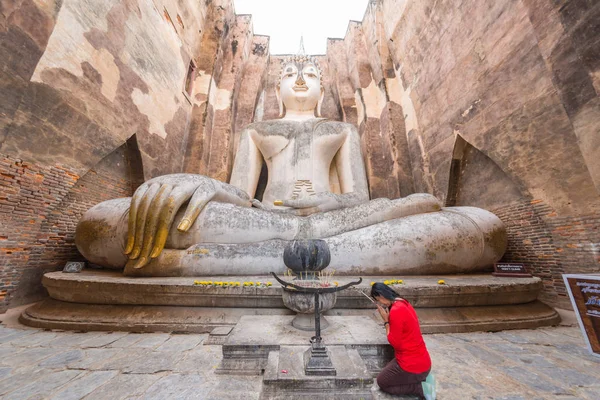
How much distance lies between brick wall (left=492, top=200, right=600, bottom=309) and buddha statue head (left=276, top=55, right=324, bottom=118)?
12.6 ft

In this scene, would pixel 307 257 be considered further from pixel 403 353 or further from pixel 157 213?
pixel 157 213

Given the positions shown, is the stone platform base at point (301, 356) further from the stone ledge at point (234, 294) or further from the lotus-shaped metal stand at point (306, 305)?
the stone ledge at point (234, 294)

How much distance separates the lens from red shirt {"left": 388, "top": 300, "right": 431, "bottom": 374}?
1208 millimetres

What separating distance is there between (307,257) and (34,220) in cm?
343

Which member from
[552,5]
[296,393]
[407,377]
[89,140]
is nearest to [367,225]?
[407,377]

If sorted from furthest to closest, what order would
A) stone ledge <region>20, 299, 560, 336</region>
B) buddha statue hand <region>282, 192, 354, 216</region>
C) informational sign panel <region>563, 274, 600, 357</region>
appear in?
1. buddha statue hand <region>282, 192, 354, 216</region>
2. stone ledge <region>20, 299, 560, 336</region>
3. informational sign panel <region>563, 274, 600, 357</region>

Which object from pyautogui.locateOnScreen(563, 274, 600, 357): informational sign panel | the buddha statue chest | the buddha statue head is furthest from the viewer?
the buddha statue head

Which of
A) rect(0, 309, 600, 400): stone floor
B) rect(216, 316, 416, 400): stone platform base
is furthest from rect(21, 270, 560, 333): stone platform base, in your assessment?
rect(216, 316, 416, 400): stone platform base

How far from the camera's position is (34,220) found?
3.08 meters

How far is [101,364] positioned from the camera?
1562 millimetres

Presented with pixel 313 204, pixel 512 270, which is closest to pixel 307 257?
pixel 313 204

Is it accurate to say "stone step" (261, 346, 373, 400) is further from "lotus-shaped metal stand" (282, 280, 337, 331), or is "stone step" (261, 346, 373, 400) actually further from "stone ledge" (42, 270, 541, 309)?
"stone ledge" (42, 270, 541, 309)

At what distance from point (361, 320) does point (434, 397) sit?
783mm

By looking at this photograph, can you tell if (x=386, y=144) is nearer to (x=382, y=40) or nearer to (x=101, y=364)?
(x=382, y=40)
